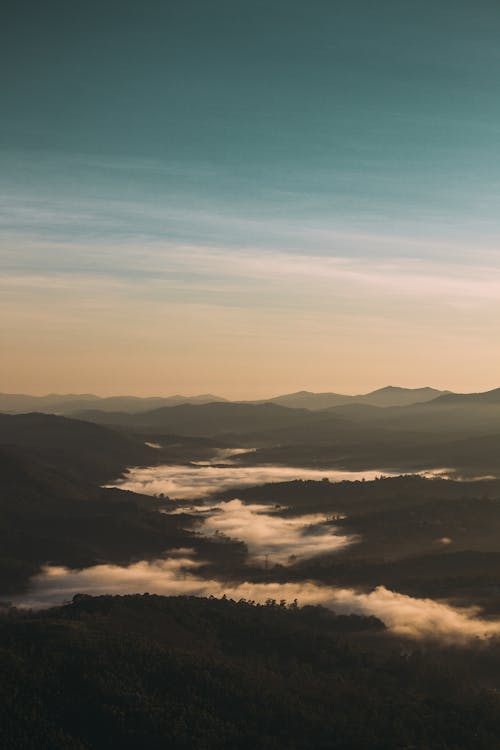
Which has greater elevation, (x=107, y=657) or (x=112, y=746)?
(x=107, y=657)

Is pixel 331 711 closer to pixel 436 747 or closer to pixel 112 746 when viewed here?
pixel 436 747

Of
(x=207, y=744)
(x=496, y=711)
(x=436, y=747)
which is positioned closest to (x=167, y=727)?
(x=207, y=744)

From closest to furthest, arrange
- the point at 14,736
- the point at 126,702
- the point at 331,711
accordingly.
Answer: the point at 14,736 → the point at 126,702 → the point at 331,711

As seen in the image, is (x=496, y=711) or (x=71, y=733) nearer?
(x=71, y=733)

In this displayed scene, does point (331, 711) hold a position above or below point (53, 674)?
below

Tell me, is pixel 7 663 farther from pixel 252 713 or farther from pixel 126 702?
pixel 252 713

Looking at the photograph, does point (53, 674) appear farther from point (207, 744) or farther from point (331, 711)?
point (331, 711)

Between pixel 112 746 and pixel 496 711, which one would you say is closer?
pixel 112 746

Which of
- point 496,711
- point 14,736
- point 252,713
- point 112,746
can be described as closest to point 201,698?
point 252,713

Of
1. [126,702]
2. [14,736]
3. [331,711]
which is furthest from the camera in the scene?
[331,711]
